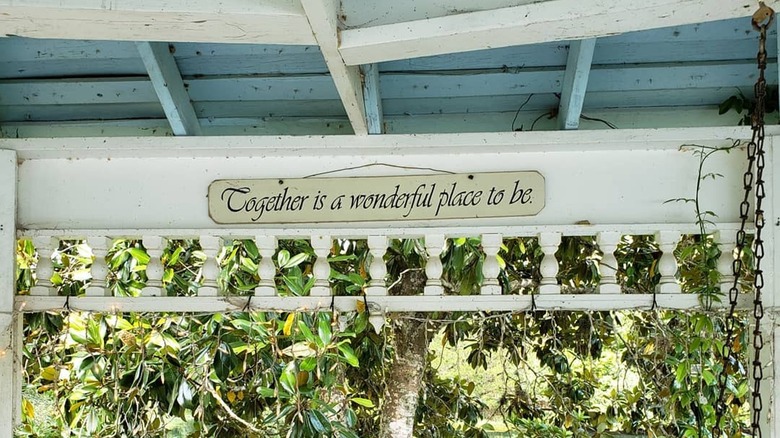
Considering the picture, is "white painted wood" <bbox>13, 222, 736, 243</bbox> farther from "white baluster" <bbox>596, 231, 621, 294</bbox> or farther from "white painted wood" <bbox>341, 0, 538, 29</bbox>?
"white painted wood" <bbox>341, 0, 538, 29</bbox>

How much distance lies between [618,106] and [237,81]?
1258 mm

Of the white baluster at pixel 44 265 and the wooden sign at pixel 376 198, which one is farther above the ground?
the wooden sign at pixel 376 198

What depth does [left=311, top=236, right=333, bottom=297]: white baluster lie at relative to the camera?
2303 mm

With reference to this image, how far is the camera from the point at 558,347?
375 cm

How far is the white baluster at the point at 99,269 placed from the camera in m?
2.31

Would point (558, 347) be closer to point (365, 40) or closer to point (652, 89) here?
point (652, 89)

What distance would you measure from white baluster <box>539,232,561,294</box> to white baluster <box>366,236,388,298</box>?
0.51 meters

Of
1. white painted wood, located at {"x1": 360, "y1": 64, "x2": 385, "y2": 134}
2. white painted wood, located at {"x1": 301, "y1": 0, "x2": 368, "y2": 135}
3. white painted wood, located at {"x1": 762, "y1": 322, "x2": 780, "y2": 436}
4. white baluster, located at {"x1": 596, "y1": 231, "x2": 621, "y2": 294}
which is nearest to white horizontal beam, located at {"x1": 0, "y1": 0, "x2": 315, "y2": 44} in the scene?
white painted wood, located at {"x1": 301, "y1": 0, "x2": 368, "y2": 135}

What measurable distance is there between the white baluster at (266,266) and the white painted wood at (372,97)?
494 mm

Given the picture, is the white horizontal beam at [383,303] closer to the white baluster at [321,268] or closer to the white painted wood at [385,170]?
the white baluster at [321,268]

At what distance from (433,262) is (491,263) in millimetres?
191

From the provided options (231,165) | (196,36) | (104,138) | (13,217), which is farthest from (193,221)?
(196,36)

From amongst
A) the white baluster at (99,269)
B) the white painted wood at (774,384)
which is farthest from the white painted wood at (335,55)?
the white painted wood at (774,384)

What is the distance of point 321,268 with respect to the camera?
2348 mm
